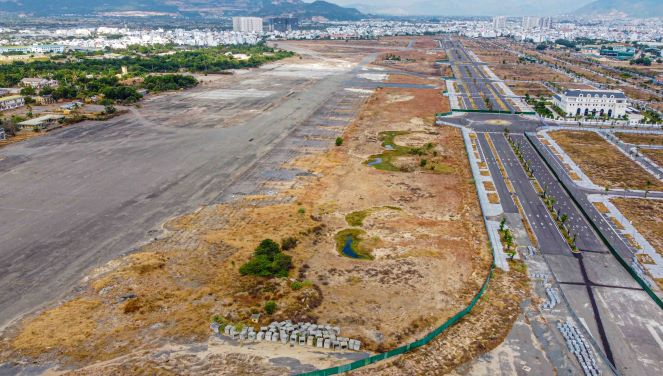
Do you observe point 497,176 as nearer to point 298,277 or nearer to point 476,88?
point 298,277

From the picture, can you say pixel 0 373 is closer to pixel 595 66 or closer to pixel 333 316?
pixel 333 316

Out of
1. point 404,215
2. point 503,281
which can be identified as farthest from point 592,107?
point 503,281

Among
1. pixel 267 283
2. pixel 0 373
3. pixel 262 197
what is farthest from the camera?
pixel 262 197

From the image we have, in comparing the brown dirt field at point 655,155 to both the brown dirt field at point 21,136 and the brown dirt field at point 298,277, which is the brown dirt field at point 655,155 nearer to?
the brown dirt field at point 298,277

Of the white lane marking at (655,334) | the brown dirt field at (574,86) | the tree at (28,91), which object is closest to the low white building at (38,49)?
the tree at (28,91)

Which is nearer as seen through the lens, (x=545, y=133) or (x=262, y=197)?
(x=262, y=197)

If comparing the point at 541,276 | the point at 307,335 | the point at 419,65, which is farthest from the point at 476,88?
the point at 307,335
